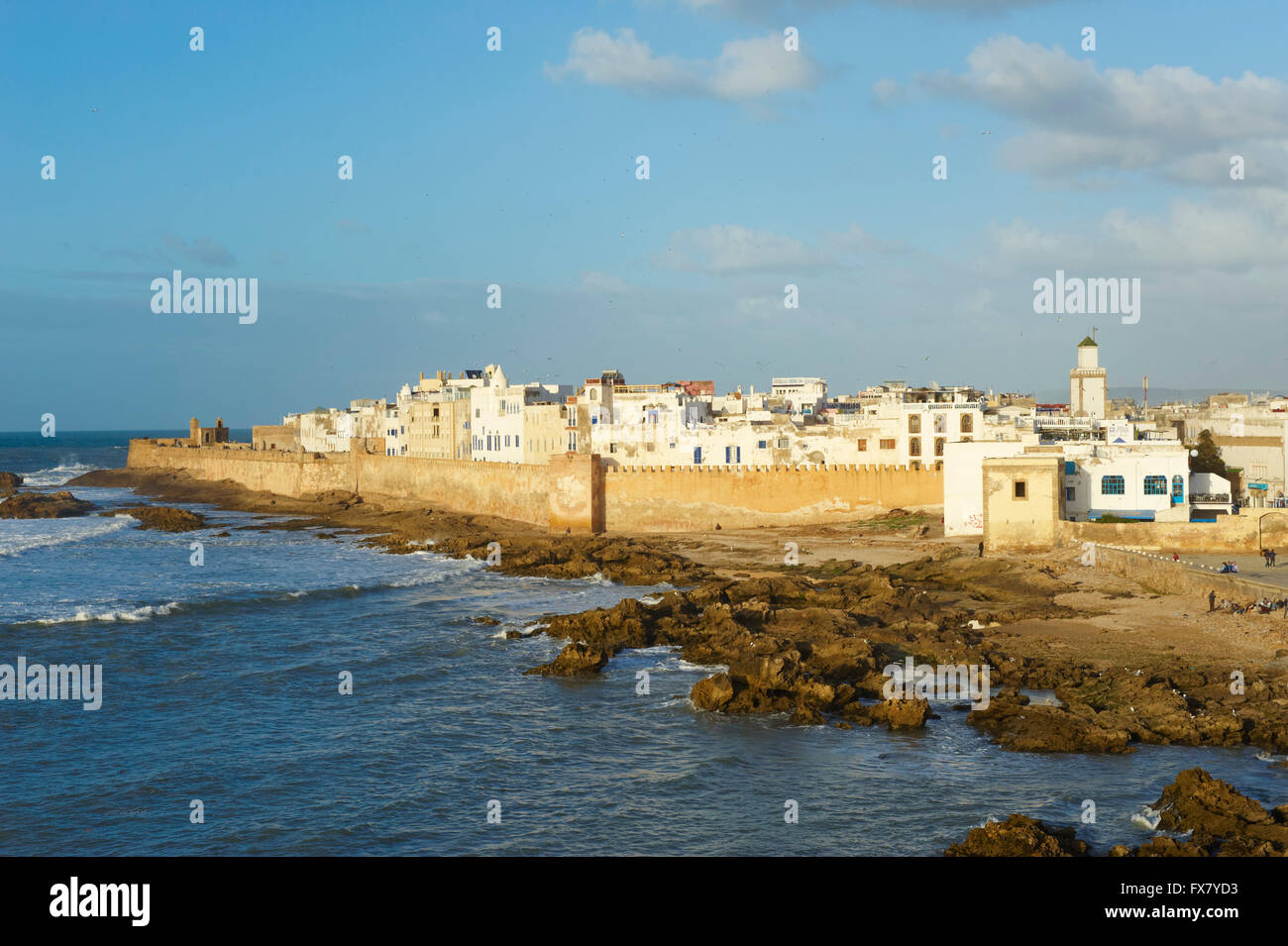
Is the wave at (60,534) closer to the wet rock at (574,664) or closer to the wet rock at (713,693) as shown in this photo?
the wet rock at (574,664)

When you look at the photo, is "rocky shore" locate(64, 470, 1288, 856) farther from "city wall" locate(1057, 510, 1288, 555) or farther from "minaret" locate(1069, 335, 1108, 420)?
"minaret" locate(1069, 335, 1108, 420)

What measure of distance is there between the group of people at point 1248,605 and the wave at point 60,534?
45.8m

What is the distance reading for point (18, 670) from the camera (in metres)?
24.6

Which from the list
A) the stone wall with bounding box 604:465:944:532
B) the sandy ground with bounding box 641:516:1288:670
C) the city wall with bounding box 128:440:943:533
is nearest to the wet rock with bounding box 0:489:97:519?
the city wall with bounding box 128:440:943:533

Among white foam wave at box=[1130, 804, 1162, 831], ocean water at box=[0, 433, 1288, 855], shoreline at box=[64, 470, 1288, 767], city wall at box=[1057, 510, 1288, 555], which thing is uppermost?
city wall at box=[1057, 510, 1288, 555]

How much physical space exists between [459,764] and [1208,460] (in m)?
35.6

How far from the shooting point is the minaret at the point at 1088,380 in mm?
57438

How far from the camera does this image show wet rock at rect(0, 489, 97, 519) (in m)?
66.5

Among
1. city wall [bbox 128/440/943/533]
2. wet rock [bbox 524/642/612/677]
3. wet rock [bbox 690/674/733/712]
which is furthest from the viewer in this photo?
city wall [bbox 128/440/943/533]

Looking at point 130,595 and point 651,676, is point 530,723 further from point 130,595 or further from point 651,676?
point 130,595

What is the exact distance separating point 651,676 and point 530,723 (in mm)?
3769

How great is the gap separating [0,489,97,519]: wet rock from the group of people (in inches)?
2450

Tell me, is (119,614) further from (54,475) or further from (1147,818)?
(54,475)
